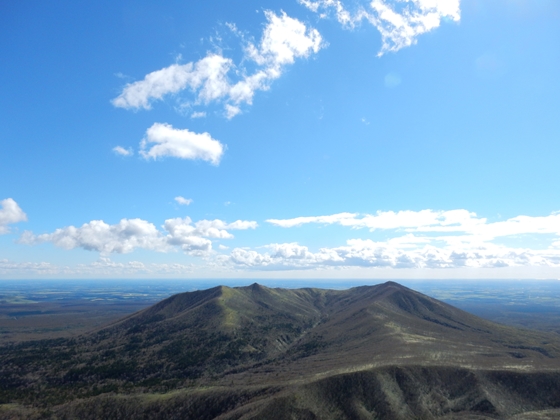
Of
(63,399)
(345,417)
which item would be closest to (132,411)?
(63,399)

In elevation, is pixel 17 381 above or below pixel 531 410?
below

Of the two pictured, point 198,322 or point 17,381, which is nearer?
point 17,381

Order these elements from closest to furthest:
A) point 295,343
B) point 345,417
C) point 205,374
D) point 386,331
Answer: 1. point 345,417
2. point 205,374
3. point 386,331
4. point 295,343

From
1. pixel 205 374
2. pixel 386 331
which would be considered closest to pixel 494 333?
pixel 386 331

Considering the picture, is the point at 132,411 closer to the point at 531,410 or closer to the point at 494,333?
the point at 531,410

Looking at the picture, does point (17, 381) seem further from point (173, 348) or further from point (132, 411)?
point (132, 411)

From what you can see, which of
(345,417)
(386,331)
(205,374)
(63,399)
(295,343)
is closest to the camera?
(345,417)
